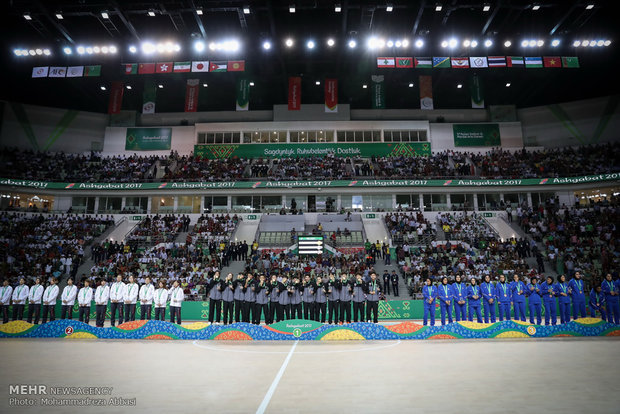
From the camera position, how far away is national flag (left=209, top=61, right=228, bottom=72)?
28.3 meters

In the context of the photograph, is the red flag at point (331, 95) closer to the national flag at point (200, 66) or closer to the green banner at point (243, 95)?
the green banner at point (243, 95)

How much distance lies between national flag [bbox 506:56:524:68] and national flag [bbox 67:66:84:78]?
1372 inches

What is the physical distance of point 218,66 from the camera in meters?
28.5

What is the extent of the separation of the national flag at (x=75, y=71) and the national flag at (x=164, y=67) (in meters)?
6.28

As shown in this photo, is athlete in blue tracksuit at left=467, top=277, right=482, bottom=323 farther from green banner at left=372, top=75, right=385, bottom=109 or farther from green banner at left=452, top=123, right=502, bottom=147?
green banner at left=452, top=123, right=502, bottom=147

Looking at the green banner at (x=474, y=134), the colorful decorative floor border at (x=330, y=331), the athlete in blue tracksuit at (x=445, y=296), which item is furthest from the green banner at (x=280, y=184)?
the colorful decorative floor border at (x=330, y=331)

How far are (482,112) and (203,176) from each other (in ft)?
107

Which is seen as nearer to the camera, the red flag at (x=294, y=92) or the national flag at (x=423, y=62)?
the national flag at (x=423, y=62)

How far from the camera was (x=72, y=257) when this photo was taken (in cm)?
2503

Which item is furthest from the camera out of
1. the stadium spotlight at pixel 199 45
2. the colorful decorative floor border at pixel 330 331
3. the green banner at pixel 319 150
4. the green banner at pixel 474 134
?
the green banner at pixel 474 134

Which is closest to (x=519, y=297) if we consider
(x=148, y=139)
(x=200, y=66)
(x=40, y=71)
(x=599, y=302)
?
(x=599, y=302)

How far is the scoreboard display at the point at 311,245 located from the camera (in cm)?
2556

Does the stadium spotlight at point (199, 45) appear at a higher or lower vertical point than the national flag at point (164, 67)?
higher

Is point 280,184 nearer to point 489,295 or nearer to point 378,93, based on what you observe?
point 378,93
